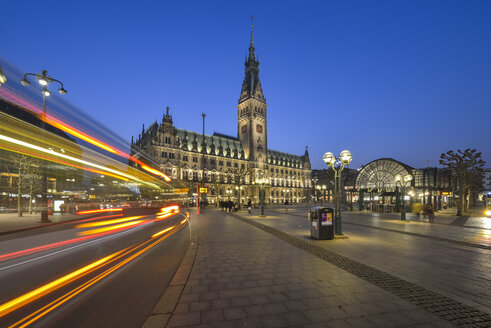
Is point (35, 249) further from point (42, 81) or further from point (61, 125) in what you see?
point (42, 81)

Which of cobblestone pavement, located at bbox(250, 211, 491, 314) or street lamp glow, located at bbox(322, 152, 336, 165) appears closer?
cobblestone pavement, located at bbox(250, 211, 491, 314)

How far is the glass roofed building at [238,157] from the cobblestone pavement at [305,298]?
59.6 metres

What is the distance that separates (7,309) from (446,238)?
669 inches

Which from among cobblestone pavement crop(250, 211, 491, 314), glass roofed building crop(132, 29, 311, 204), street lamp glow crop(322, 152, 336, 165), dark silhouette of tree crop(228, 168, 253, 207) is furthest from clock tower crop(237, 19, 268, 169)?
cobblestone pavement crop(250, 211, 491, 314)

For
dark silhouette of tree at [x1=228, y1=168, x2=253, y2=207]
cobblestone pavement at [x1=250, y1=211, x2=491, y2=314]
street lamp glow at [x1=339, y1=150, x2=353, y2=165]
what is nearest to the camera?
cobblestone pavement at [x1=250, y1=211, x2=491, y2=314]

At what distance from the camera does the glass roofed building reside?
247 feet

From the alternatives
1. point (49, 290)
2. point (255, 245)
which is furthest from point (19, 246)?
point (255, 245)

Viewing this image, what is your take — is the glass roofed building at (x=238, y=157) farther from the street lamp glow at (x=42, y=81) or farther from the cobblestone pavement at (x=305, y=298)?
the cobblestone pavement at (x=305, y=298)

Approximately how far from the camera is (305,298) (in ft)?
15.8

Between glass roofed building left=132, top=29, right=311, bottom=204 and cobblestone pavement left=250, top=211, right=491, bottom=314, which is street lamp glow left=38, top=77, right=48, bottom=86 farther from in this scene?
glass roofed building left=132, top=29, right=311, bottom=204

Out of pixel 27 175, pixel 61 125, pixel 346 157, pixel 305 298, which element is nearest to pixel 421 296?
pixel 305 298

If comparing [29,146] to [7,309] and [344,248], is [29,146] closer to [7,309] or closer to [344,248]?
[7,309]

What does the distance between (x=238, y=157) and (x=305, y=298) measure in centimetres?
9542

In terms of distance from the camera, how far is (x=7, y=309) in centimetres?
455
